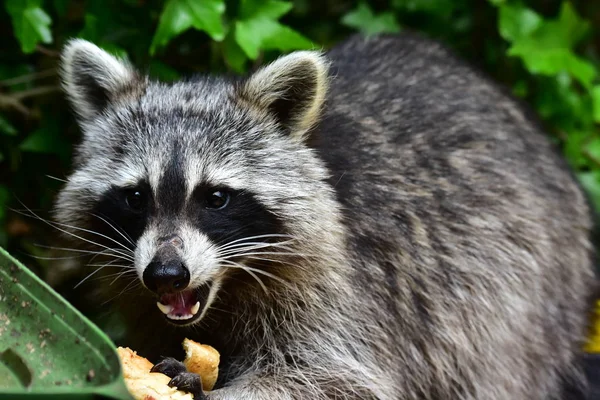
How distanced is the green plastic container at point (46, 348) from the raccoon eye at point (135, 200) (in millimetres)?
760

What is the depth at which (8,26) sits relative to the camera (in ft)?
17.5

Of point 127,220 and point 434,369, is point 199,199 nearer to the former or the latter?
point 127,220

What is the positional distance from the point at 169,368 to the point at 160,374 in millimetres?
62

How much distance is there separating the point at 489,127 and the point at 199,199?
173 centimetres

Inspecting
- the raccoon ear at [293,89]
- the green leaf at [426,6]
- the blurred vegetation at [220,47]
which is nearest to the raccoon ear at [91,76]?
the raccoon ear at [293,89]

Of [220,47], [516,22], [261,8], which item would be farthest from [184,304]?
[516,22]

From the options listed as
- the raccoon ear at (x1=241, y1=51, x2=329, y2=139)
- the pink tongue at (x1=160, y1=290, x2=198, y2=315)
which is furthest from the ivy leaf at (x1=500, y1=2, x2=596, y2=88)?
the pink tongue at (x1=160, y1=290, x2=198, y2=315)

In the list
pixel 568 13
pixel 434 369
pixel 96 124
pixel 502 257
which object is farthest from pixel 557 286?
pixel 96 124

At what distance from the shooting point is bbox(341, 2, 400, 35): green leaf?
5703 millimetres

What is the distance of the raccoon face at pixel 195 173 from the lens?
10.9 feet

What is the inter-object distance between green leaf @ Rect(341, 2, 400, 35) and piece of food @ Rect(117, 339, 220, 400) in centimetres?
292

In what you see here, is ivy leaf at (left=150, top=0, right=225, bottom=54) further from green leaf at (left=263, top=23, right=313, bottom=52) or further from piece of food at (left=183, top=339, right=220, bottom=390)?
piece of food at (left=183, top=339, right=220, bottom=390)

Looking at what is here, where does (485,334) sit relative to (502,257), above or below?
below

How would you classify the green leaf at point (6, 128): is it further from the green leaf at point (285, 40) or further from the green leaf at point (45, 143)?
the green leaf at point (285, 40)
